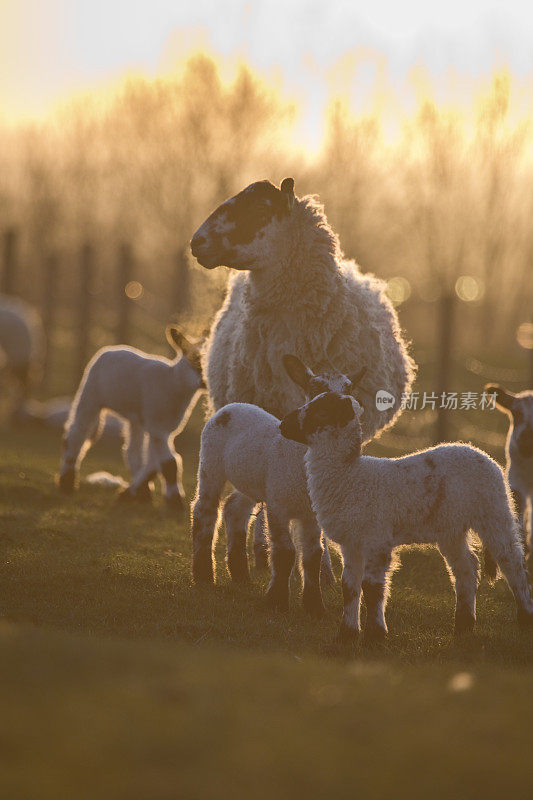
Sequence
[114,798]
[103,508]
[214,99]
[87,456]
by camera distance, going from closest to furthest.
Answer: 1. [114,798]
2. [103,508]
3. [87,456]
4. [214,99]

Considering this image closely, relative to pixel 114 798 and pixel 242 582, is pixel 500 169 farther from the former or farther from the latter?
pixel 114 798

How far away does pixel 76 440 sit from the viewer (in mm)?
10930

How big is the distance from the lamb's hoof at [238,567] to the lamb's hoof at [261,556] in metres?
0.77

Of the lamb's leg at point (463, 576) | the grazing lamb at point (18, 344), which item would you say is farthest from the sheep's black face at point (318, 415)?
the grazing lamb at point (18, 344)

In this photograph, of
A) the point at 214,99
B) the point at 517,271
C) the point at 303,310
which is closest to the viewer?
the point at 303,310

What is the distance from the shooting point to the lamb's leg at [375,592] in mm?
5602

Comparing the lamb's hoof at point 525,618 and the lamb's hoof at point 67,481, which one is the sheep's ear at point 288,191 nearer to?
the lamb's hoof at point 525,618

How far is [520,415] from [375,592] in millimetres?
3821

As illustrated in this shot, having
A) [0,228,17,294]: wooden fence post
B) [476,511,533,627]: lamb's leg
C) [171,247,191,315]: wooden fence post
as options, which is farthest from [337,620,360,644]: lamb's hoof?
[0,228,17,294]: wooden fence post

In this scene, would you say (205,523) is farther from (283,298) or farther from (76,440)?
(76,440)

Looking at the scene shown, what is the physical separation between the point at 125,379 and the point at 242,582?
4.12 meters

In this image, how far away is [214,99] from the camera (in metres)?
31.2

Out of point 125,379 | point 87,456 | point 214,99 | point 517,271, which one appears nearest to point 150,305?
point 517,271

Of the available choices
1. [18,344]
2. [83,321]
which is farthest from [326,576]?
[83,321]
